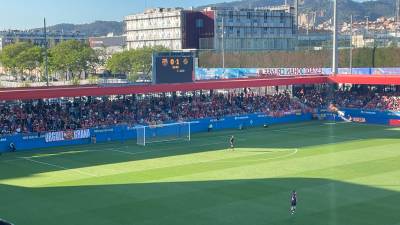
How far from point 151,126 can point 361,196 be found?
2799 cm

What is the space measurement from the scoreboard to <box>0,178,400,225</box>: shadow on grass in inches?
1041

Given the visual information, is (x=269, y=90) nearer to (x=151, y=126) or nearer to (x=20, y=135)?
(x=151, y=126)

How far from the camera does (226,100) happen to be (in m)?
69.6

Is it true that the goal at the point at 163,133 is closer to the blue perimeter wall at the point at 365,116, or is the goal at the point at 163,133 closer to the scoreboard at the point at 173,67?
the scoreboard at the point at 173,67

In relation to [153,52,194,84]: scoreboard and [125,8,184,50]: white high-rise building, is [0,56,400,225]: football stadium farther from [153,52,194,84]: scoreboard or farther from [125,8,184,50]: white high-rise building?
[125,8,184,50]: white high-rise building

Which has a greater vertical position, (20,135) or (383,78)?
(383,78)

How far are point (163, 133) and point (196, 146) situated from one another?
17.9ft

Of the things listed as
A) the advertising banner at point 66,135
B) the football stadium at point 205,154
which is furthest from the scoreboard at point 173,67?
the advertising banner at point 66,135

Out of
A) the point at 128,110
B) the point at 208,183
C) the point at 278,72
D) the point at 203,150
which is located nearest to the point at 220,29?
the point at 278,72

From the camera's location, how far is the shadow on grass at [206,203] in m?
27.7

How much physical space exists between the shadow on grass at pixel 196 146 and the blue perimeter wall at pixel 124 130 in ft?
5.88

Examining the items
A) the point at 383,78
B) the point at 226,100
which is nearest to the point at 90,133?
the point at 226,100

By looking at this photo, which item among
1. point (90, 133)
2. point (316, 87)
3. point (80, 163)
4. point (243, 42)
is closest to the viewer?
point (80, 163)

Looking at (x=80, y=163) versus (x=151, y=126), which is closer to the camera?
(x=80, y=163)
